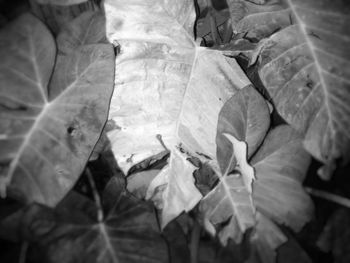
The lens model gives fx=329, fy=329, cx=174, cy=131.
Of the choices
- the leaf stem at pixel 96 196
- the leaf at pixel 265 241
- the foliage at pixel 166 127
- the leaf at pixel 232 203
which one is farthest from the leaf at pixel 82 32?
the leaf at pixel 265 241

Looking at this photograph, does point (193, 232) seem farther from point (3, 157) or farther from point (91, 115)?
point (3, 157)

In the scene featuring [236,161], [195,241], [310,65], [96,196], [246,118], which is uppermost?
[310,65]

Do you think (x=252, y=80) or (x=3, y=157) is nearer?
(x=3, y=157)

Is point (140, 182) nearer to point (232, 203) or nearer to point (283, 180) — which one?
point (232, 203)

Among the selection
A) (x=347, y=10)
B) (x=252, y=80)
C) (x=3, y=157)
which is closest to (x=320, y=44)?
(x=347, y=10)

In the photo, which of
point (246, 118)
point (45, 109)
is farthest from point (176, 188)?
point (45, 109)

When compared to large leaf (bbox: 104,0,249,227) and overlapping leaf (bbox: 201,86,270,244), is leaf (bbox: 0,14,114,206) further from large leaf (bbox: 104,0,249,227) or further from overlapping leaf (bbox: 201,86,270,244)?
overlapping leaf (bbox: 201,86,270,244)

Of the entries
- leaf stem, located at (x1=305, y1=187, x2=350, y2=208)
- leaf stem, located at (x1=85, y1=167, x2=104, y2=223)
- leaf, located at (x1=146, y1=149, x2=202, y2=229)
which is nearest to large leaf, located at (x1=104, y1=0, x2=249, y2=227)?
leaf, located at (x1=146, y1=149, x2=202, y2=229)

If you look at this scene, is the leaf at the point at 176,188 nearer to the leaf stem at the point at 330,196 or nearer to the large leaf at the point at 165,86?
the large leaf at the point at 165,86
